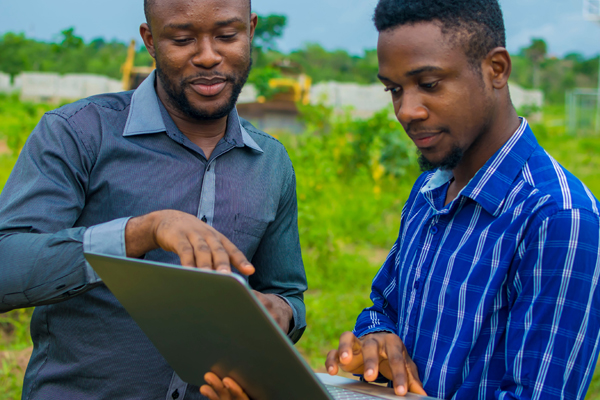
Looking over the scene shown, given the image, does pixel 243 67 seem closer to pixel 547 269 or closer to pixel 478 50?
pixel 478 50

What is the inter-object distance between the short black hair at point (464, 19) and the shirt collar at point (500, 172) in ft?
0.68

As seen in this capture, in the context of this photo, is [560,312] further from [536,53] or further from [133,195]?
[536,53]

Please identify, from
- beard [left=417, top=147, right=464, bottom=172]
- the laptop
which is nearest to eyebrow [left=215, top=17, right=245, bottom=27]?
beard [left=417, top=147, right=464, bottom=172]

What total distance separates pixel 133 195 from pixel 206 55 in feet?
1.55

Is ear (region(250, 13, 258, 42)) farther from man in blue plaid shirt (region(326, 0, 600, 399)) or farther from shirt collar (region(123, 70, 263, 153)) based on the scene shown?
man in blue plaid shirt (region(326, 0, 600, 399))

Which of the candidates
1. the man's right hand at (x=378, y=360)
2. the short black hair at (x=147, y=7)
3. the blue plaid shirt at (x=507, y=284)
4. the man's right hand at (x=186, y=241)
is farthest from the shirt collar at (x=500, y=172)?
the short black hair at (x=147, y=7)

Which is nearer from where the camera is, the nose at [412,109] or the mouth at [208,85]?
the nose at [412,109]

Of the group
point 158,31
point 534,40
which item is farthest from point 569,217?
point 534,40

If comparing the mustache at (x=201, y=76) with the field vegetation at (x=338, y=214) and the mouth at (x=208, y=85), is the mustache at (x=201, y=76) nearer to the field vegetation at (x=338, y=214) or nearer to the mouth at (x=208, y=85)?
the mouth at (x=208, y=85)

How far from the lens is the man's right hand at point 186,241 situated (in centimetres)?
102

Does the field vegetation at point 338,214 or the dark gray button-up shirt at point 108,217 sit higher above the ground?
the dark gray button-up shirt at point 108,217

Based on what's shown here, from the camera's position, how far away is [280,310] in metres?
1.65

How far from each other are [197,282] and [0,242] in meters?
0.71

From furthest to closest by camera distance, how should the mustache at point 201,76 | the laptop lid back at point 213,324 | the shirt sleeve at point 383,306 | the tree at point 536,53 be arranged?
the tree at point 536,53 < the mustache at point 201,76 < the shirt sleeve at point 383,306 < the laptop lid back at point 213,324
